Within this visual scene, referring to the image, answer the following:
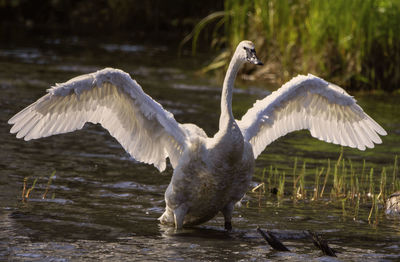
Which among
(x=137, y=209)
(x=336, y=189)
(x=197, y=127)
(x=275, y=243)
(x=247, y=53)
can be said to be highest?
(x=247, y=53)

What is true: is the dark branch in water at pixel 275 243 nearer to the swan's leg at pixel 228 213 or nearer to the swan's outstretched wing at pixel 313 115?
the swan's leg at pixel 228 213

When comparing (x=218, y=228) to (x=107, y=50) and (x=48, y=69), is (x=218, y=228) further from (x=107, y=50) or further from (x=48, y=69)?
(x=107, y=50)

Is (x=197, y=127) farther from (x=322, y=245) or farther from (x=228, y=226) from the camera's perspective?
(x=322, y=245)

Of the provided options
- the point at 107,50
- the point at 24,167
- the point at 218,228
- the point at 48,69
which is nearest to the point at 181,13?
the point at 107,50

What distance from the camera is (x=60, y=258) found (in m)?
6.57

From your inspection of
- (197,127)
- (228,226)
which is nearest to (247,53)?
(197,127)

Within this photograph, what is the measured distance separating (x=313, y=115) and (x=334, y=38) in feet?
24.0

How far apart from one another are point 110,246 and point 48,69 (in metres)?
11.9

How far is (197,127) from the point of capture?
811cm

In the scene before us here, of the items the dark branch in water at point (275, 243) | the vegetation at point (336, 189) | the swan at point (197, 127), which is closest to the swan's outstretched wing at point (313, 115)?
the swan at point (197, 127)

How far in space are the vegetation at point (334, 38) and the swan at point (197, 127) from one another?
279 inches

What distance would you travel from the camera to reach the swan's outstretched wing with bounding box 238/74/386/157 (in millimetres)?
8625

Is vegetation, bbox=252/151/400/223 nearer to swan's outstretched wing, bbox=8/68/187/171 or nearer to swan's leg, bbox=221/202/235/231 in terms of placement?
swan's leg, bbox=221/202/235/231

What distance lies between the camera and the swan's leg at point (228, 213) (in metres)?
7.81
